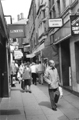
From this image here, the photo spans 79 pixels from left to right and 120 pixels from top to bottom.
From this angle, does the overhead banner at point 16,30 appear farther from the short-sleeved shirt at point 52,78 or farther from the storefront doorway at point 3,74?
the short-sleeved shirt at point 52,78

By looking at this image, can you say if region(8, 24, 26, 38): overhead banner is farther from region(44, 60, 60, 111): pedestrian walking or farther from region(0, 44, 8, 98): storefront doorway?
region(44, 60, 60, 111): pedestrian walking

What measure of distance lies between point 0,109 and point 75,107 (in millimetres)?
2767

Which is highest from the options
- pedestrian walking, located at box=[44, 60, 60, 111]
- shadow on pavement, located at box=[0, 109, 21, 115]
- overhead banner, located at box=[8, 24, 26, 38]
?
overhead banner, located at box=[8, 24, 26, 38]

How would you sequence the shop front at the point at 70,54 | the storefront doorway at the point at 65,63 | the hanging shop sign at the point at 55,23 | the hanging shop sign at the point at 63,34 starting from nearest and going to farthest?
the shop front at the point at 70,54, the hanging shop sign at the point at 63,34, the hanging shop sign at the point at 55,23, the storefront doorway at the point at 65,63

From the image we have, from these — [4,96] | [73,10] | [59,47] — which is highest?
[73,10]

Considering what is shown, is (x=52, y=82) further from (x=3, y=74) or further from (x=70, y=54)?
(x=70, y=54)

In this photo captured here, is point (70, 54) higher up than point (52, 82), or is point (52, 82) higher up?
point (70, 54)

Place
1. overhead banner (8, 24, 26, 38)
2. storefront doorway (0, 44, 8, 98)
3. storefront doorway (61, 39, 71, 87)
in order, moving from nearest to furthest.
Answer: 1. overhead banner (8, 24, 26, 38)
2. storefront doorway (0, 44, 8, 98)
3. storefront doorway (61, 39, 71, 87)

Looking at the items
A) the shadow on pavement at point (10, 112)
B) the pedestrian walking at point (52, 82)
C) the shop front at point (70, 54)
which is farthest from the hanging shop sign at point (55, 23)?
the shadow on pavement at point (10, 112)

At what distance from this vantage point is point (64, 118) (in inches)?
322

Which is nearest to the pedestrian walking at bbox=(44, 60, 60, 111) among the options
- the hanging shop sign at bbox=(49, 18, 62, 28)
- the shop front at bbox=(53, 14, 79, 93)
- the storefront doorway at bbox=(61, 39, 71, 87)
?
the shop front at bbox=(53, 14, 79, 93)

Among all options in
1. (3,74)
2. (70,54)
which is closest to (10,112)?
(3,74)

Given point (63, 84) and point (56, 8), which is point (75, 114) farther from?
point (56, 8)

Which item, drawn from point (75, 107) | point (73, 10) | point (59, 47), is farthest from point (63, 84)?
point (75, 107)
